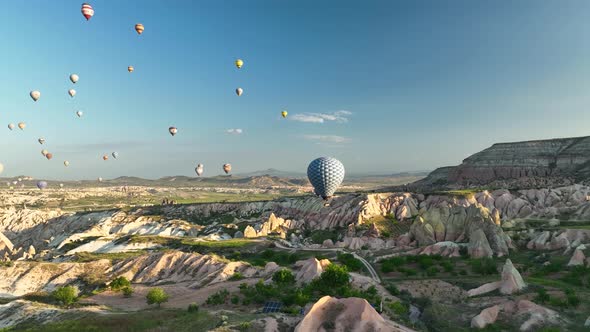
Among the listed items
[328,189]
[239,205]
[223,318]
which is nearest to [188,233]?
[239,205]

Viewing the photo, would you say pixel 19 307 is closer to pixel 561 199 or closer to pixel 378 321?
pixel 378 321

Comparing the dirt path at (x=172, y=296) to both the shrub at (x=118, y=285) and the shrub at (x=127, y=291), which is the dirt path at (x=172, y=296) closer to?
the shrub at (x=127, y=291)

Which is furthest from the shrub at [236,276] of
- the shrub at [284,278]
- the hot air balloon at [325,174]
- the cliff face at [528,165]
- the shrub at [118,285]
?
the cliff face at [528,165]

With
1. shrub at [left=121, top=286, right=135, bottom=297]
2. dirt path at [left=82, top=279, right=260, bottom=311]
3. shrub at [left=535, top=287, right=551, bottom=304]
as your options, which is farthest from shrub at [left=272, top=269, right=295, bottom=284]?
shrub at [left=535, top=287, right=551, bottom=304]

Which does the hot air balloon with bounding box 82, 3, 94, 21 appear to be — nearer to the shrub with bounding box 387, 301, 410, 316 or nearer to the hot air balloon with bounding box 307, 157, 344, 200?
the hot air balloon with bounding box 307, 157, 344, 200

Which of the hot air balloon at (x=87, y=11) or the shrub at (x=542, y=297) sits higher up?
the hot air balloon at (x=87, y=11)

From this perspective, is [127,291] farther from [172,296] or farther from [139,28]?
[139,28]
